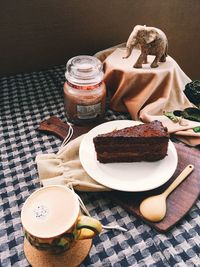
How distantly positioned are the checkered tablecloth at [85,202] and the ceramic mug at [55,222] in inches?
3.4

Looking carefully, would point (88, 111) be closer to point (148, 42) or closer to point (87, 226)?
point (148, 42)

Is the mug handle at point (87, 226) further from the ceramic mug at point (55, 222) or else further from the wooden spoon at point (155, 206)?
the wooden spoon at point (155, 206)

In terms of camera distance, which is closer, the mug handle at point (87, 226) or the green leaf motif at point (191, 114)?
the mug handle at point (87, 226)

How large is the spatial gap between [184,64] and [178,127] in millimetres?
749

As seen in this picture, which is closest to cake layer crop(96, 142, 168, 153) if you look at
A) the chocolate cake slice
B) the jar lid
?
the chocolate cake slice

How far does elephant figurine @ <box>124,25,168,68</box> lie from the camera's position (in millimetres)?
878

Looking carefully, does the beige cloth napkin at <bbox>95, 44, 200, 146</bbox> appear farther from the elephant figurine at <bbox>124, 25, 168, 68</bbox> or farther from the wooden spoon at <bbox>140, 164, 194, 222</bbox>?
the wooden spoon at <bbox>140, 164, 194, 222</bbox>

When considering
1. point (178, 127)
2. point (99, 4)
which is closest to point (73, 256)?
point (178, 127)

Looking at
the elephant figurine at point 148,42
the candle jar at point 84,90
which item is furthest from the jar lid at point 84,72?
the elephant figurine at point 148,42

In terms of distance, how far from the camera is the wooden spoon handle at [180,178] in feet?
2.32

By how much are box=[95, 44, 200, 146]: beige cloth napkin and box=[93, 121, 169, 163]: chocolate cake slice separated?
0.12 m

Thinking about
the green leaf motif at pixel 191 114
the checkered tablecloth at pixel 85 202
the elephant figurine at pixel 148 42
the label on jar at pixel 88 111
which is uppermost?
the elephant figurine at pixel 148 42

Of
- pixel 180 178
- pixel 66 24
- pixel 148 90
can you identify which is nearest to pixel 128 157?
pixel 180 178

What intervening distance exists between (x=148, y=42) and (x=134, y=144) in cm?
32
